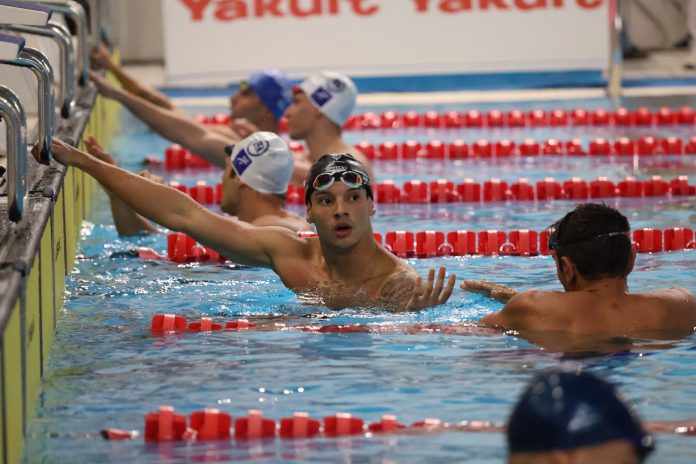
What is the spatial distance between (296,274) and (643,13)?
37.5ft

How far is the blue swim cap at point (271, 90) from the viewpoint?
339 inches

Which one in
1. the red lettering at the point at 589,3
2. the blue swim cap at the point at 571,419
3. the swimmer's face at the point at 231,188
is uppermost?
the red lettering at the point at 589,3

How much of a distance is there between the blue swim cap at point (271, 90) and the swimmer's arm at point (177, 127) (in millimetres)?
458

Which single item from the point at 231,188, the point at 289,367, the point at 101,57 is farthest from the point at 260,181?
the point at 101,57

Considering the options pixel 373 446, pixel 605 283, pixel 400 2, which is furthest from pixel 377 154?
pixel 373 446

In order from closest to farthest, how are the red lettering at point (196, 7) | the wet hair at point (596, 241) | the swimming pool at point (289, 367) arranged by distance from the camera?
1. the swimming pool at point (289, 367)
2. the wet hair at point (596, 241)
3. the red lettering at point (196, 7)

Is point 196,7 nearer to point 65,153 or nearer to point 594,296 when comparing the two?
point 65,153

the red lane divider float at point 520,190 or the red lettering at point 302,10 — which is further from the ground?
the red lettering at point 302,10

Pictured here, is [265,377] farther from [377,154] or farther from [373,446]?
[377,154]

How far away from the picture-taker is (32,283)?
432 cm

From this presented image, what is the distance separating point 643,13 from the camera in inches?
624

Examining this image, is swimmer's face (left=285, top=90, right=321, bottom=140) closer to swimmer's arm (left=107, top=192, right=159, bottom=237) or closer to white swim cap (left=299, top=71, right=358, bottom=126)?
white swim cap (left=299, top=71, right=358, bottom=126)

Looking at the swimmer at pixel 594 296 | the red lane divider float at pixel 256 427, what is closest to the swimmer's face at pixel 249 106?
the swimmer at pixel 594 296

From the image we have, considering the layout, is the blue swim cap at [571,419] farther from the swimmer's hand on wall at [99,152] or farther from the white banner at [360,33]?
the white banner at [360,33]
